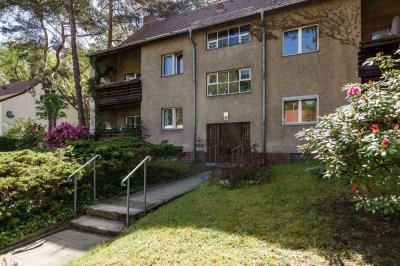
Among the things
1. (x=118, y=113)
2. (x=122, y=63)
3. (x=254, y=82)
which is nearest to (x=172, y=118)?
(x=254, y=82)

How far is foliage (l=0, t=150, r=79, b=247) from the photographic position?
6.59 m

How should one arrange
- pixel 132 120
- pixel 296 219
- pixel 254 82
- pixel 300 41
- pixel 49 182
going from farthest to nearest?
pixel 132 120
pixel 254 82
pixel 300 41
pixel 49 182
pixel 296 219

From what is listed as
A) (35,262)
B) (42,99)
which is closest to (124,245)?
(35,262)

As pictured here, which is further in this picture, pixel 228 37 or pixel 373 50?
pixel 228 37

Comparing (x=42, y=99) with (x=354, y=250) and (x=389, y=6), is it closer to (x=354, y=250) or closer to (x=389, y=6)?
(x=389, y=6)

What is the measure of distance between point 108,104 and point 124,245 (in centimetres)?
1426

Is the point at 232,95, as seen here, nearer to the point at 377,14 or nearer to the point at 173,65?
the point at 173,65

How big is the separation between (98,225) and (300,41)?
10510 millimetres

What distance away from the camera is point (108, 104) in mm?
18641

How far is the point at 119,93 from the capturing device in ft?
60.2

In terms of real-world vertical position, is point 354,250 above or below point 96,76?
below

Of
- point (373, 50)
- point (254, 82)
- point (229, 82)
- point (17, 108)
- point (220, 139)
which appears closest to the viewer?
point (373, 50)

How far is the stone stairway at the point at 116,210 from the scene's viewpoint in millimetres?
6973

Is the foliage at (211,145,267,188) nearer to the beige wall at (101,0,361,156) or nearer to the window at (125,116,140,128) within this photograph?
the beige wall at (101,0,361,156)
